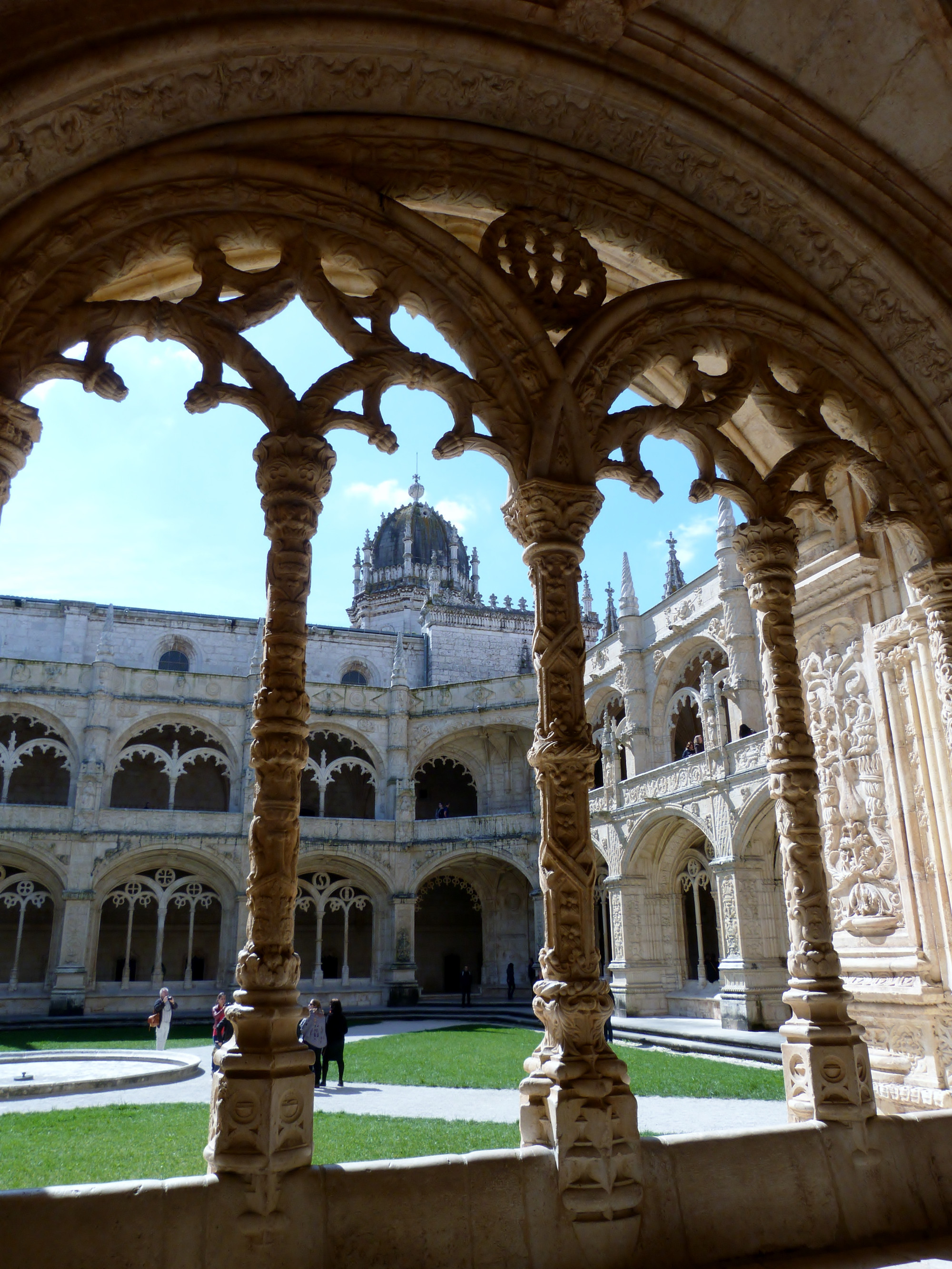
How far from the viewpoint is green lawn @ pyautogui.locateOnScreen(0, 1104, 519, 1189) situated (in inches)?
223

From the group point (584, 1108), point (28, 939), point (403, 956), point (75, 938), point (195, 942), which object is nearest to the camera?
point (584, 1108)

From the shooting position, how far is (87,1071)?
11.0 metres

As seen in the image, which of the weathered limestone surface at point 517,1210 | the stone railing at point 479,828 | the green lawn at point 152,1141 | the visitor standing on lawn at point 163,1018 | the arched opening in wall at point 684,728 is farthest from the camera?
the stone railing at point 479,828

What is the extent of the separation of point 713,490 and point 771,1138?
2706mm

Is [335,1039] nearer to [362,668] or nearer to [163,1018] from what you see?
[163,1018]

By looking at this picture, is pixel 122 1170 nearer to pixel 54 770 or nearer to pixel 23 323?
pixel 23 323

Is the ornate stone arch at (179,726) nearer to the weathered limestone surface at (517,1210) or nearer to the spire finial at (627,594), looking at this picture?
the spire finial at (627,594)

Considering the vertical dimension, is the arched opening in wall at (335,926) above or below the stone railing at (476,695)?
below

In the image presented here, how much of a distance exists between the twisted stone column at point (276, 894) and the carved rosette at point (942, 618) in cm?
288

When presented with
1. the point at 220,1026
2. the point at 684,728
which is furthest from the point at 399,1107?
the point at 684,728

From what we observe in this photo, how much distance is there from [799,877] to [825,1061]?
67 cm

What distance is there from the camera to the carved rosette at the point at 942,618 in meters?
4.50

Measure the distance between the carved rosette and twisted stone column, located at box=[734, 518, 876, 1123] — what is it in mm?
699

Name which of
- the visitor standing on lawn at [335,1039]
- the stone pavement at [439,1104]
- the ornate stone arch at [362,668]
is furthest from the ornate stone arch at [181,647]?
the visitor standing on lawn at [335,1039]
